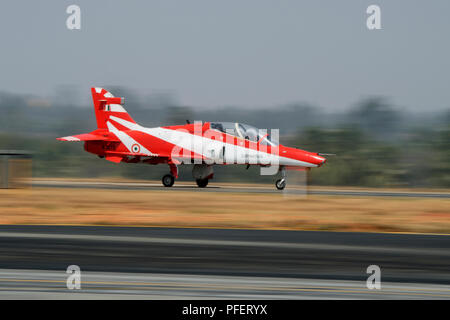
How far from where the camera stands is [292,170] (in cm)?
2780

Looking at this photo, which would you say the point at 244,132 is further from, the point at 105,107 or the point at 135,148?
the point at 105,107

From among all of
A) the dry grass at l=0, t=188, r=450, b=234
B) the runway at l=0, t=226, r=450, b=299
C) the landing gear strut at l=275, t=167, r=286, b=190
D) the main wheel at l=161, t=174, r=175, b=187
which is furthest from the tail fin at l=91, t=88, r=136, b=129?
the runway at l=0, t=226, r=450, b=299

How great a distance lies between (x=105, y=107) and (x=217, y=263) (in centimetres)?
2070

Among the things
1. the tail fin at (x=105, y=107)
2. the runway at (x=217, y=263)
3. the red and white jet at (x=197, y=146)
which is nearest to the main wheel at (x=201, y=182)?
the red and white jet at (x=197, y=146)

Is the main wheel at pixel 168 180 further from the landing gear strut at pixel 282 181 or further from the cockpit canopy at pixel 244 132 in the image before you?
the landing gear strut at pixel 282 181

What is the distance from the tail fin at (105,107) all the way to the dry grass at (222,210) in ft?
16.5

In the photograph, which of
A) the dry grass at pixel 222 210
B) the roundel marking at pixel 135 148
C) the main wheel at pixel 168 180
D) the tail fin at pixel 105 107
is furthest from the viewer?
the tail fin at pixel 105 107

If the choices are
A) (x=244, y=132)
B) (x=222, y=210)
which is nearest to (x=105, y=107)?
(x=244, y=132)

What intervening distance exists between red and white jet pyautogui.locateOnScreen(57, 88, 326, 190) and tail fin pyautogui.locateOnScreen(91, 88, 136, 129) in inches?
1.7

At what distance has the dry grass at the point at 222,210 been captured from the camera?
51.4 feet

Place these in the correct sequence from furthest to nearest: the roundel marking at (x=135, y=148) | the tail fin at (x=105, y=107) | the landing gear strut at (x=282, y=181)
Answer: the tail fin at (x=105, y=107), the roundel marking at (x=135, y=148), the landing gear strut at (x=282, y=181)

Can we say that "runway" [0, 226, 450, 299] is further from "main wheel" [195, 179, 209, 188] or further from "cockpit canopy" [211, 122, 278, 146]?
"main wheel" [195, 179, 209, 188]

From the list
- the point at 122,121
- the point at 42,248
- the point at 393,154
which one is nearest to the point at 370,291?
the point at 42,248

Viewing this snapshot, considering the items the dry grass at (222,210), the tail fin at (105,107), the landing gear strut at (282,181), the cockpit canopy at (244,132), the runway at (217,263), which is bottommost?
the runway at (217,263)
